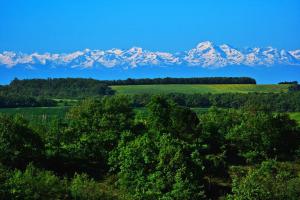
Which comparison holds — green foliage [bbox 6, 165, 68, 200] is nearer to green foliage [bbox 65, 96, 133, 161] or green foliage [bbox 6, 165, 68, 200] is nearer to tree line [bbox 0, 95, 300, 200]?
tree line [bbox 0, 95, 300, 200]

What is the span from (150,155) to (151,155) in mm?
144

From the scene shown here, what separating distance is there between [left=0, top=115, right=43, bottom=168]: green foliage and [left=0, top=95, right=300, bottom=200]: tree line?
0.53ft

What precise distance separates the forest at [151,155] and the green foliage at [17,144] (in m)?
0.16

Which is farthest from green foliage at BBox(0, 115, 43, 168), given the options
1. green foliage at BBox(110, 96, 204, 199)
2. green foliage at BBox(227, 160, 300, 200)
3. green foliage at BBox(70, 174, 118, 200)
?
green foliage at BBox(227, 160, 300, 200)

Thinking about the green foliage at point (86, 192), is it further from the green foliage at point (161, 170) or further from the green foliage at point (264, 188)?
the green foliage at point (264, 188)

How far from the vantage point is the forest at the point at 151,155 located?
225 feet

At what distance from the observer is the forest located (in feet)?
225

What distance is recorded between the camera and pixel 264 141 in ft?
389

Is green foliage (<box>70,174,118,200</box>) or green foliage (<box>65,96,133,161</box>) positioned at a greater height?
green foliage (<box>65,96,133,161</box>)

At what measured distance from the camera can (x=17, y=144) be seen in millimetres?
93250

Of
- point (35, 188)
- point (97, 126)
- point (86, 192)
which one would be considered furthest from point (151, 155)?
point (97, 126)

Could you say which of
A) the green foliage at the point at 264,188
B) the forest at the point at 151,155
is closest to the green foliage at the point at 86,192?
the forest at the point at 151,155

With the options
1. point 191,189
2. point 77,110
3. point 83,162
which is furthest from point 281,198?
point 77,110

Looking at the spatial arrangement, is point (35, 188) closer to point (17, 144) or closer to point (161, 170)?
point (161, 170)
